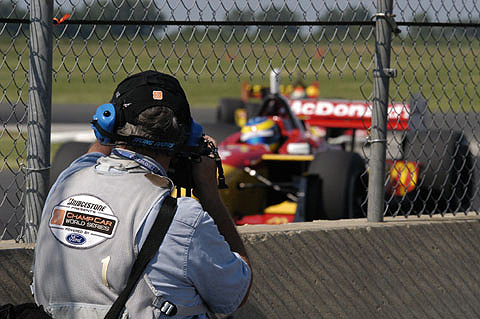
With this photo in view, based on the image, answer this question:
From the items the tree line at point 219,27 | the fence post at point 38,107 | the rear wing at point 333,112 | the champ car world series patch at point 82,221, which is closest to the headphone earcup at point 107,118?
the champ car world series patch at point 82,221

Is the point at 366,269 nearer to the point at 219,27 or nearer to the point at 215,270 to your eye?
the point at 219,27

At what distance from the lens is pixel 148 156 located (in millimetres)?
2352

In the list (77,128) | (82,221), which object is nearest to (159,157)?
(82,221)

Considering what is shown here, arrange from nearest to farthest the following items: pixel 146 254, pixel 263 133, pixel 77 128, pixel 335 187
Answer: pixel 146 254 → pixel 335 187 → pixel 263 133 → pixel 77 128

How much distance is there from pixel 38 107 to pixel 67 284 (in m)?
1.26

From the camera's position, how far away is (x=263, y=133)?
7.82 meters

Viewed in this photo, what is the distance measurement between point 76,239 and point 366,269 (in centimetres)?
205

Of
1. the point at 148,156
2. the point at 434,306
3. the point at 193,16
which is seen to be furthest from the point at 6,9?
the point at 434,306

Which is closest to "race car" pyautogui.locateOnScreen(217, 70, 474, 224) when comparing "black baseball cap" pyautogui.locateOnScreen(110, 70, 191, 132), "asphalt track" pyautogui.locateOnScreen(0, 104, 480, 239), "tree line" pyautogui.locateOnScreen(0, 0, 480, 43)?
"asphalt track" pyautogui.locateOnScreen(0, 104, 480, 239)

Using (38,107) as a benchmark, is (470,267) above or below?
below

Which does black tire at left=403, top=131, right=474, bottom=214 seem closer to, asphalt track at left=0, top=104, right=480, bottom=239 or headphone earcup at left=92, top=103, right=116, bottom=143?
asphalt track at left=0, top=104, right=480, bottom=239

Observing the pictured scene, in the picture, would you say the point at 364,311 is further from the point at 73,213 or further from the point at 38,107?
the point at 73,213

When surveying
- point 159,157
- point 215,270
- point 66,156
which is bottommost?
point 66,156

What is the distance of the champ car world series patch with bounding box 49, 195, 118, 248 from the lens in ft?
7.28
